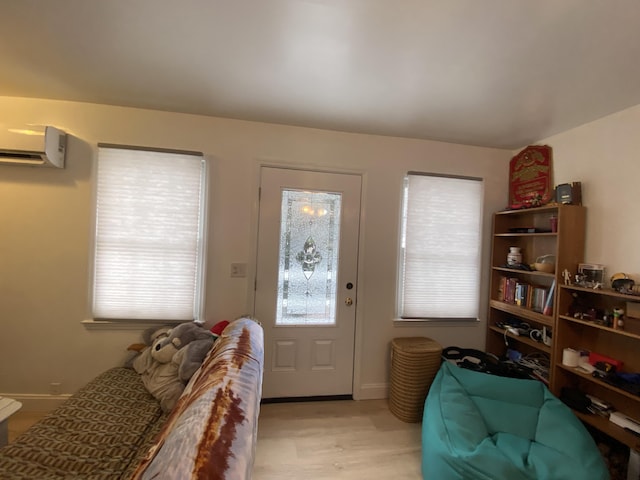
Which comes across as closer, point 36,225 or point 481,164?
point 36,225

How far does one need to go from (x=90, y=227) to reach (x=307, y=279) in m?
1.78

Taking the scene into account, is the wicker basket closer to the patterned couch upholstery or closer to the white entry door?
the white entry door

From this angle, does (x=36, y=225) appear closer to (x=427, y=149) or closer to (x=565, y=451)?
(x=427, y=149)

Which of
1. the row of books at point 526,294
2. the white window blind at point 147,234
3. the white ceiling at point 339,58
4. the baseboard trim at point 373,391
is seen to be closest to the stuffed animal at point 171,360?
the white window blind at point 147,234

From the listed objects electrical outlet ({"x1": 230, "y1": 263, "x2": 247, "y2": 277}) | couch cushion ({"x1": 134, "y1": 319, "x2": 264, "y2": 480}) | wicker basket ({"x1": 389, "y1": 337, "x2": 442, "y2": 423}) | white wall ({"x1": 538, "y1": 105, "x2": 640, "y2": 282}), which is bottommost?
wicker basket ({"x1": 389, "y1": 337, "x2": 442, "y2": 423})

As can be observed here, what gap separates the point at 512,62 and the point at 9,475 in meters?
2.92

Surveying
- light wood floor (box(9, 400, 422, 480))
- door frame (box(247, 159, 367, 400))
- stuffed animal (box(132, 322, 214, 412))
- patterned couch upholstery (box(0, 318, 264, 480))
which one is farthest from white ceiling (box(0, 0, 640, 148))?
light wood floor (box(9, 400, 422, 480))

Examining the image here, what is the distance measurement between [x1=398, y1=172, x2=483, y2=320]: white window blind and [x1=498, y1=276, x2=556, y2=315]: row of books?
23cm

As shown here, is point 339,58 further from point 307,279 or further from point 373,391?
point 373,391

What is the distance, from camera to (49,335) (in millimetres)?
2227

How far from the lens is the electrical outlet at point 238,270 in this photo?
2.41 metres

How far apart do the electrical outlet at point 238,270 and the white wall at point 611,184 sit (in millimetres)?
2670

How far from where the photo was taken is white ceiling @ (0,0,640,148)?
1240 millimetres

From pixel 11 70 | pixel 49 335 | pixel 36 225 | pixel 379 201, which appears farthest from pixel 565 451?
pixel 11 70
